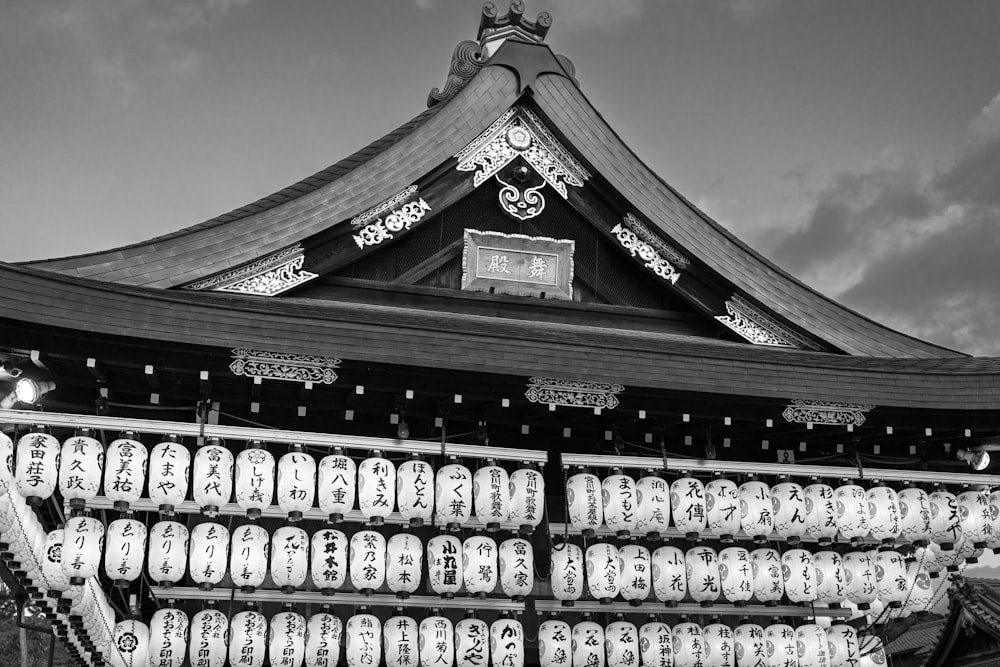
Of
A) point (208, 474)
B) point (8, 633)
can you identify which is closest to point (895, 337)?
point (208, 474)

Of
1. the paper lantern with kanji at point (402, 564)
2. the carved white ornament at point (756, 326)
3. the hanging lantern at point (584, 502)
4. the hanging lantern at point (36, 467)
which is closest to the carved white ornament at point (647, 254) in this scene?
the carved white ornament at point (756, 326)

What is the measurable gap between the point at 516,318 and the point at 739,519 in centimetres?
310

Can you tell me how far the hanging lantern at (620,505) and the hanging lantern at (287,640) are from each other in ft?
9.74

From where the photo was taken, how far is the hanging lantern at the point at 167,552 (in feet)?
27.0

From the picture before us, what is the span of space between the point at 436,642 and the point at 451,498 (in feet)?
4.33

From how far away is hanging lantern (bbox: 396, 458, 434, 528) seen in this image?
879cm

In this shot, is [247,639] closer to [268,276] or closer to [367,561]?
[367,561]

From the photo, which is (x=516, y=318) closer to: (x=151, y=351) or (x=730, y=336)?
(x=730, y=336)

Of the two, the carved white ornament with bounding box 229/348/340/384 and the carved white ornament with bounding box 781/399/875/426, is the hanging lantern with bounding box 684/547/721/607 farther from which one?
the carved white ornament with bounding box 229/348/340/384

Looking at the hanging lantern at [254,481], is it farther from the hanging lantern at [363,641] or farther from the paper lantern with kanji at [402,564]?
the hanging lantern at [363,641]

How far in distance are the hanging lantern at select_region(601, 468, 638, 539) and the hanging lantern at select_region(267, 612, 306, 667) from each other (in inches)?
117

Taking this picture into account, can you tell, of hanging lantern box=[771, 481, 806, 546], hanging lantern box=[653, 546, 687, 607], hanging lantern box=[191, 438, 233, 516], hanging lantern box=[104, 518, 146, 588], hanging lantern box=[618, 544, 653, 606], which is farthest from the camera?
hanging lantern box=[771, 481, 806, 546]

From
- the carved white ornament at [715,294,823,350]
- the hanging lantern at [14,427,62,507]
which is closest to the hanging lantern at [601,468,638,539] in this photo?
the carved white ornament at [715,294,823,350]

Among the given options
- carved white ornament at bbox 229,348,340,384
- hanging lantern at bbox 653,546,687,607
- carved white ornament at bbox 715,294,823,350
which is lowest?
hanging lantern at bbox 653,546,687,607
